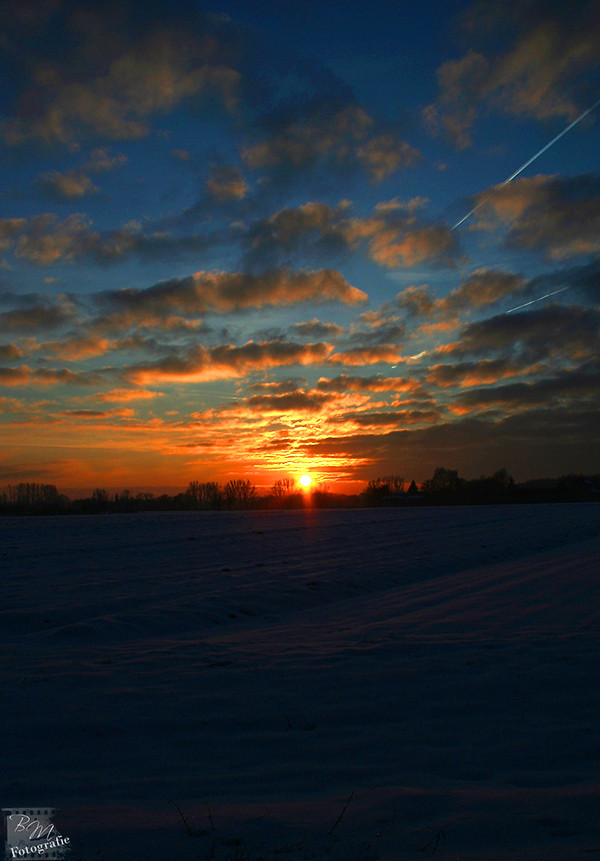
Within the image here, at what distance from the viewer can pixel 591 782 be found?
144 inches

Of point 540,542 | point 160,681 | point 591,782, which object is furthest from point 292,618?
point 540,542

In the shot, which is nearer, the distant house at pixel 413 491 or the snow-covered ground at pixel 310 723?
the snow-covered ground at pixel 310 723

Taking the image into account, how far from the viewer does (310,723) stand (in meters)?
5.06

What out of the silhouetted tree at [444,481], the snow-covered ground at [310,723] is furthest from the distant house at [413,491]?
the snow-covered ground at [310,723]

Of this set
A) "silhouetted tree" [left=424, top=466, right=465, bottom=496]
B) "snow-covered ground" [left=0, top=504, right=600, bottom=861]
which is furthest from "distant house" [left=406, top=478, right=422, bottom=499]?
"snow-covered ground" [left=0, top=504, right=600, bottom=861]

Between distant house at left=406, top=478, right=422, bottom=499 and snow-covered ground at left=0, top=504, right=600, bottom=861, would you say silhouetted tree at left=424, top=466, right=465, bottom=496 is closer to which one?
distant house at left=406, top=478, right=422, bottom=499

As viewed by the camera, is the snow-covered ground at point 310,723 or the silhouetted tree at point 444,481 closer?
the snow-covered ground at point 310,723

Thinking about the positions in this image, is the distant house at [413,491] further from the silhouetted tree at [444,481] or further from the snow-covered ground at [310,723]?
the snow-covered ground at [310,723]

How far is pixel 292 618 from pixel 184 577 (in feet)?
17.7

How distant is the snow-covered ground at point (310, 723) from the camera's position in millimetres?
3207

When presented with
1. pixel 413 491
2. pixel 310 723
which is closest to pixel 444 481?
pixel 413 491

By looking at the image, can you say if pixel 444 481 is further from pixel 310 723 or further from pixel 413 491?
pixel 310 723

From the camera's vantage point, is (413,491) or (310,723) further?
(413,491)

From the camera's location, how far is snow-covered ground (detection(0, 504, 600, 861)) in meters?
3.21
